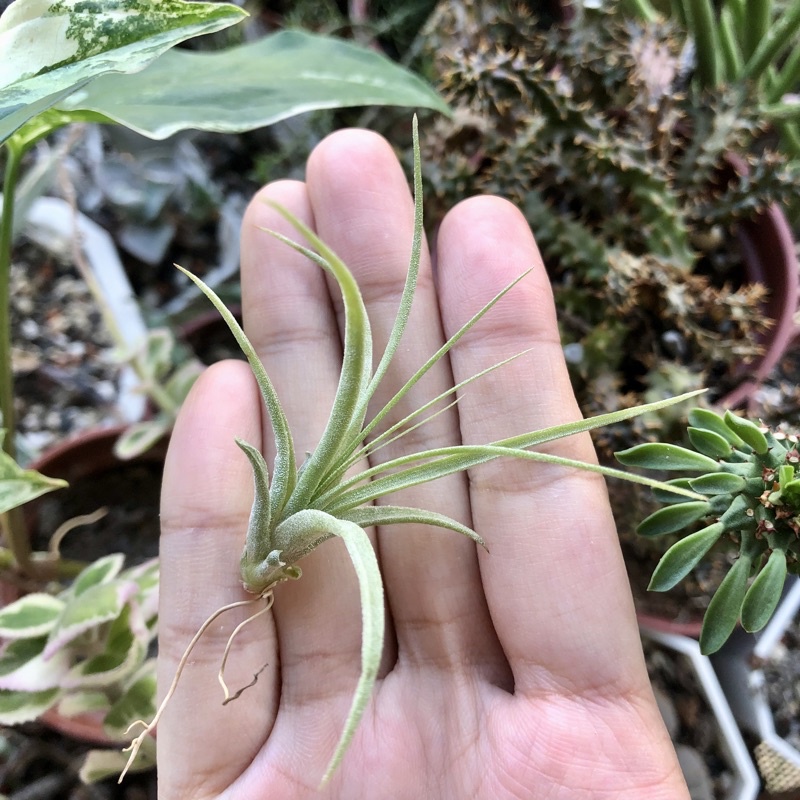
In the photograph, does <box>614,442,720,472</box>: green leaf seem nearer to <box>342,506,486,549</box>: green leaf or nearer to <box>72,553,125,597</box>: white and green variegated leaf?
<box>342,506,486,549</box>: green leaf

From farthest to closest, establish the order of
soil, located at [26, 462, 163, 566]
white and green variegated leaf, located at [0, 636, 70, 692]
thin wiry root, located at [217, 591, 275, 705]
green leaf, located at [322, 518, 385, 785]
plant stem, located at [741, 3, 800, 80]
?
1. soil, located at [26, 462, 163, 566]
2. plant stem, located at [741, 3, 800, 80]
3. white and green variegated leaf, located at [0, 636, 70, 692]
4. thin wiry root, located at [217, 591, 275, 705]
5. green leaf, located at [322, 518, 385, 785]

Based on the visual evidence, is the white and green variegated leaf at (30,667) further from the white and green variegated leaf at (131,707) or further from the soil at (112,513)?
the soil at (112,513)

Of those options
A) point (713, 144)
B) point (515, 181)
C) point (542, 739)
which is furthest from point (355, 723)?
point (713, 144)

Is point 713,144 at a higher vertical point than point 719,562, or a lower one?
higher

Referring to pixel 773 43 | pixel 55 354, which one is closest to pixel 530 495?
pixel 773 43

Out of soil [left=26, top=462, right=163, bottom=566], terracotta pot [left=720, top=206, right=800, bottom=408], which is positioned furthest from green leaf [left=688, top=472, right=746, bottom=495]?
soil [left=26, top=462, right=163, bottom=566]

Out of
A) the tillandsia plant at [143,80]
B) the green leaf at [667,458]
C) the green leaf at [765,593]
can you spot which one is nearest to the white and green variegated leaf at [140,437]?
the tillandsia plant at [143,80]

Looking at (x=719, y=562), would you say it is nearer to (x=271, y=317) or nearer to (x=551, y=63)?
(x=271, y=317)

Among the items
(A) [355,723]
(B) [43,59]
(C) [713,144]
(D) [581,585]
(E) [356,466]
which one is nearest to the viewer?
(A) [355,723]
